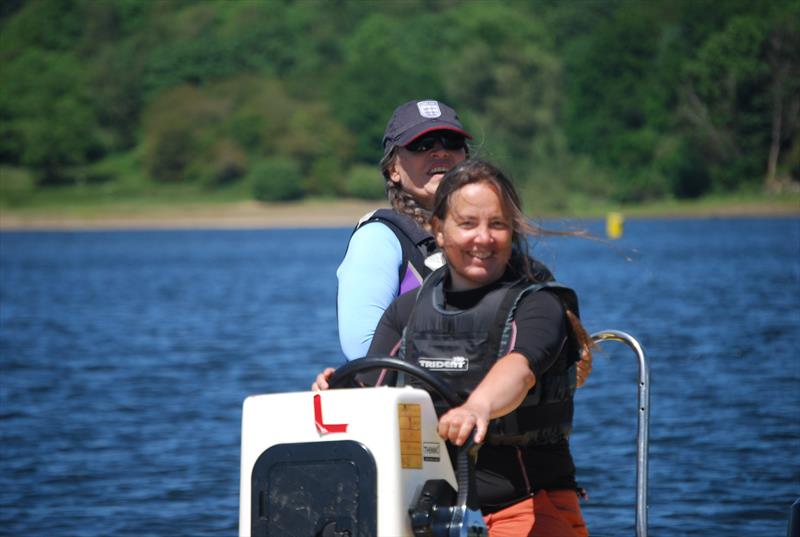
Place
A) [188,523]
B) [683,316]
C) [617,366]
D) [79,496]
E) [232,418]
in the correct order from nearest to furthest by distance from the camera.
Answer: [188,523], [79,496], [232,418], [617,366], [683,316]

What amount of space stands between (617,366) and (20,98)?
11363 centimetres

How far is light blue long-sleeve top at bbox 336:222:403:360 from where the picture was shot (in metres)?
3.92

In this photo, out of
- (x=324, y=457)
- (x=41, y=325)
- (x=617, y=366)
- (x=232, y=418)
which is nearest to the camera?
(x=324, y=457)

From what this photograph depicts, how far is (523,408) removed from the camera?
3.45 meters

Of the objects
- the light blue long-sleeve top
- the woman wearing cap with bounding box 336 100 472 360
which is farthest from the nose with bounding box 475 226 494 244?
the light blue long-sleeve top

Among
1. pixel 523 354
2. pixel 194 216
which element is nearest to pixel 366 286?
pixel 523 354

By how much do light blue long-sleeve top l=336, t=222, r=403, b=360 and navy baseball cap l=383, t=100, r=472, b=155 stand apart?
1.08 ft

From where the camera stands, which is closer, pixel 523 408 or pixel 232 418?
pixel 523 408

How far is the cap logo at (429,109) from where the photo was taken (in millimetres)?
4151

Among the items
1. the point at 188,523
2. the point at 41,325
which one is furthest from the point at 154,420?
the point at 41,325

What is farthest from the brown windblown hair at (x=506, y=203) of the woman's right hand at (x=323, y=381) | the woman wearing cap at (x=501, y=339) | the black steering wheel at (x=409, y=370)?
the woman's right hand at (x=323, y=381)

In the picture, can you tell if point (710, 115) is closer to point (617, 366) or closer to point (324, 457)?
point (617, 366)

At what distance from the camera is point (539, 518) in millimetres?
3523

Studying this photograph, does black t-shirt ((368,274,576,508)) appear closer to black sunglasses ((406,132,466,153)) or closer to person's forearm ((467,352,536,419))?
person's forearm ((467,352,536,419))
